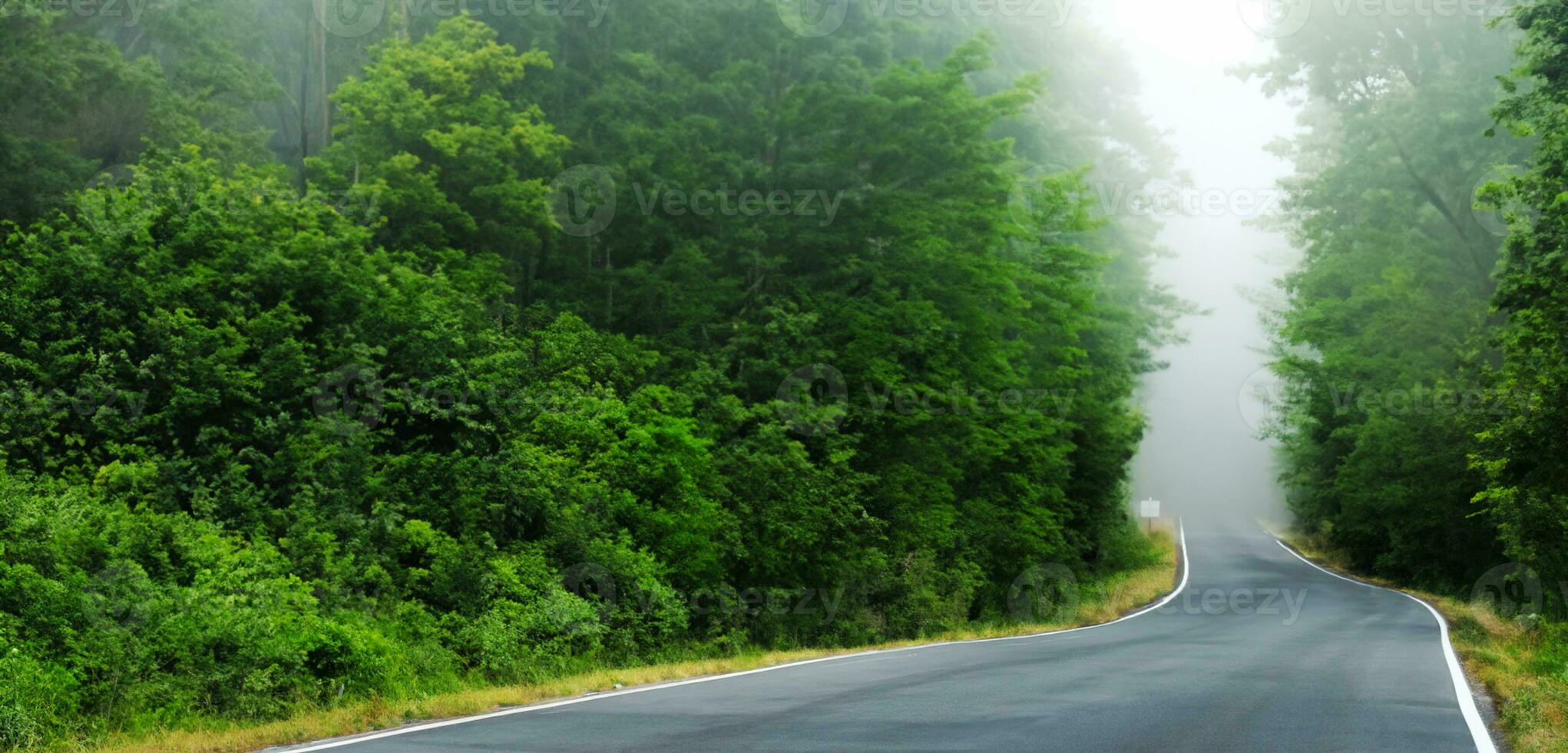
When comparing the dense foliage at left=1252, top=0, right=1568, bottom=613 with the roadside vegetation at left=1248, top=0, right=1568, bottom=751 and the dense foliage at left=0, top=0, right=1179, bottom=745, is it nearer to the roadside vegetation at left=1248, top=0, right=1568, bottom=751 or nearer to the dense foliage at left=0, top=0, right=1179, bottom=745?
the roadside vegetation at left=1248, top=0, right=1568, bottom=751

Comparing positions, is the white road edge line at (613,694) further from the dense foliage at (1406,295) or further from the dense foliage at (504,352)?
the dense foliage at (1406,295)

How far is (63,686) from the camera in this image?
11523 millimetres

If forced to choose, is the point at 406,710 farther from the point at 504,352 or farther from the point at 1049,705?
the point at 504,352

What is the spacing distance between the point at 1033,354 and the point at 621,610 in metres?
21.4

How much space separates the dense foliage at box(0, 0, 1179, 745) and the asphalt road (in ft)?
11.2

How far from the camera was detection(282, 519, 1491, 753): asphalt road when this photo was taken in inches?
391

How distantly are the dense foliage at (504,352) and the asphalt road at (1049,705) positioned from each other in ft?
11.2

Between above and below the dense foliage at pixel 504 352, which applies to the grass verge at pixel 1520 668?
below

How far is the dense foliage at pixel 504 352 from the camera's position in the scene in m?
16.0

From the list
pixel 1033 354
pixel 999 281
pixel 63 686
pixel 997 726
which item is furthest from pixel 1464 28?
pixel 63 686

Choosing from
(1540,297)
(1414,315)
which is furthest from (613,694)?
(1414,315)

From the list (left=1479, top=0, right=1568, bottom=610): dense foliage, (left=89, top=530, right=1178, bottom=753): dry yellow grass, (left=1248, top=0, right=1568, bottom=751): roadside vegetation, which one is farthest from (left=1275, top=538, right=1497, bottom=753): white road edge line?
(left=89, top=530, right=1178, bottom=753): dry yellow grass

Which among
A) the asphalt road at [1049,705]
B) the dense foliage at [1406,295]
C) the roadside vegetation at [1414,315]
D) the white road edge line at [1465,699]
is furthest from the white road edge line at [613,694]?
the dense foliage at [1406,295]

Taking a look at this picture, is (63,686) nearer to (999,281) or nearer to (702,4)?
(999,281)
